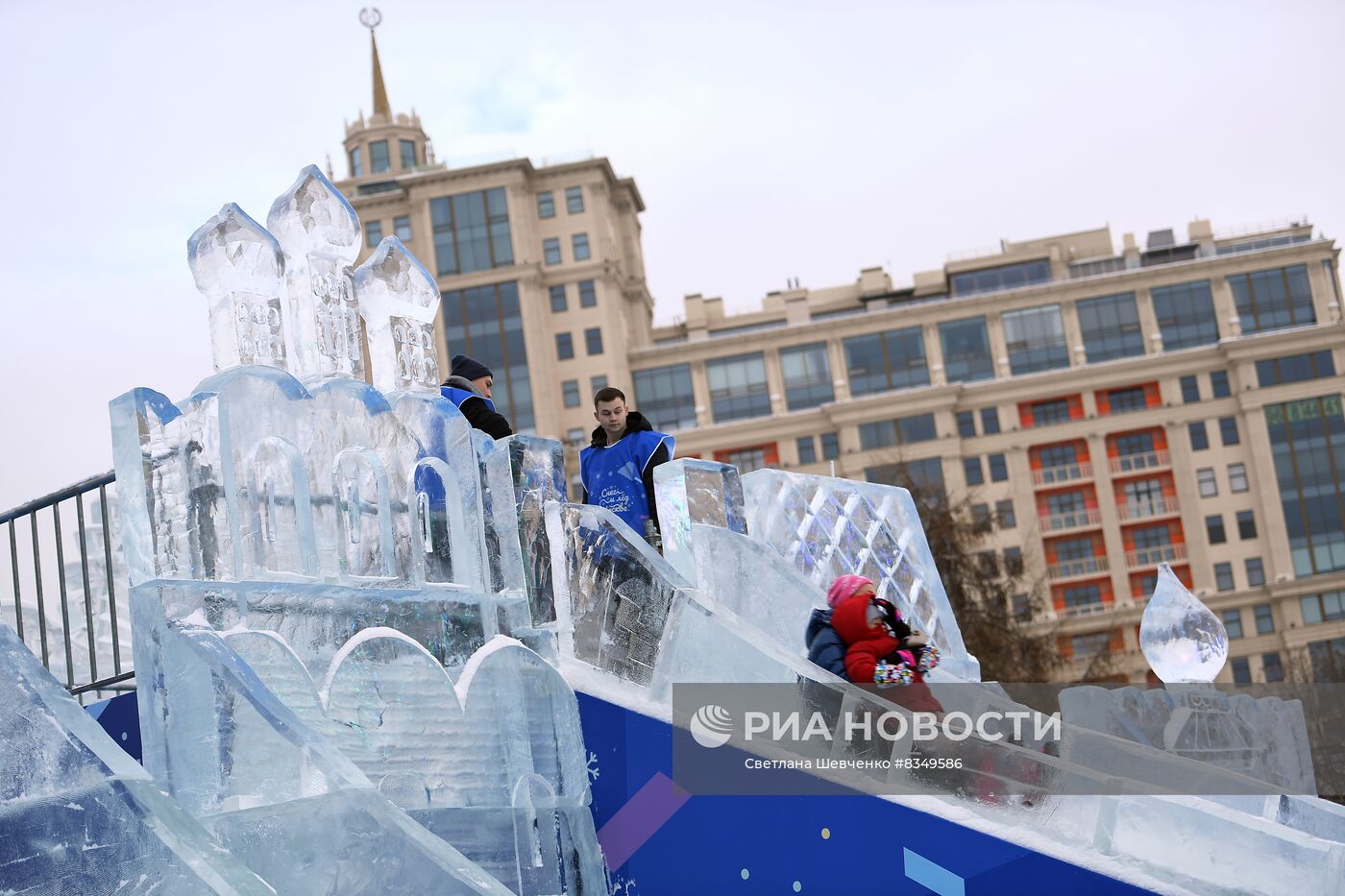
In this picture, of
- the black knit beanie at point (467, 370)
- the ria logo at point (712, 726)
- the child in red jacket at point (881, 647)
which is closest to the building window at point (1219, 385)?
the black knit beanie at point (467, 370)

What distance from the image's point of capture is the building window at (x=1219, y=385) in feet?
216

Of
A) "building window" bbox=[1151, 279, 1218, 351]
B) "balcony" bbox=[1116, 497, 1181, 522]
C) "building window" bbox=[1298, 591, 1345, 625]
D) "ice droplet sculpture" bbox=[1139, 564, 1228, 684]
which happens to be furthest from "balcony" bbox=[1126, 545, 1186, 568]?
"ice droplet sculpture" bbox=[1139, 564, 1228, 684]

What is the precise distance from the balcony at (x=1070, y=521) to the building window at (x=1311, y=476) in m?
7.88

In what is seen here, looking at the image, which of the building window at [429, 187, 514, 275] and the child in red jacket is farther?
the building window at [429, 187, 514, 275]

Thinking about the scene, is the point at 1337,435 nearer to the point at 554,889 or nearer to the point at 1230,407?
the point at 1230,407

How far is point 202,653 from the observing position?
445 centimetres

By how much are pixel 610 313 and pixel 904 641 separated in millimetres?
63094

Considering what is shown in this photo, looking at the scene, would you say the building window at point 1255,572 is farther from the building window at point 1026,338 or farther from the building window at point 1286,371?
the building window at point 1026,338

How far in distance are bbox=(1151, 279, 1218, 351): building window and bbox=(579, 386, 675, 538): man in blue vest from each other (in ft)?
208

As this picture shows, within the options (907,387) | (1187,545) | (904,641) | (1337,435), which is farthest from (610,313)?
(904,641)

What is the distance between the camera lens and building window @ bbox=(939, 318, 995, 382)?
67938 millimetres

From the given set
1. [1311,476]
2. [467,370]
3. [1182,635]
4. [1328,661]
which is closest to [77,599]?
[467,370]

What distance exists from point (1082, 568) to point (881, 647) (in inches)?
2386

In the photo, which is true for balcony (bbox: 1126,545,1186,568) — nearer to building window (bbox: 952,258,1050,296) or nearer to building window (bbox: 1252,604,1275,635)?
building window (bbox: 1252,604,1275,635)
